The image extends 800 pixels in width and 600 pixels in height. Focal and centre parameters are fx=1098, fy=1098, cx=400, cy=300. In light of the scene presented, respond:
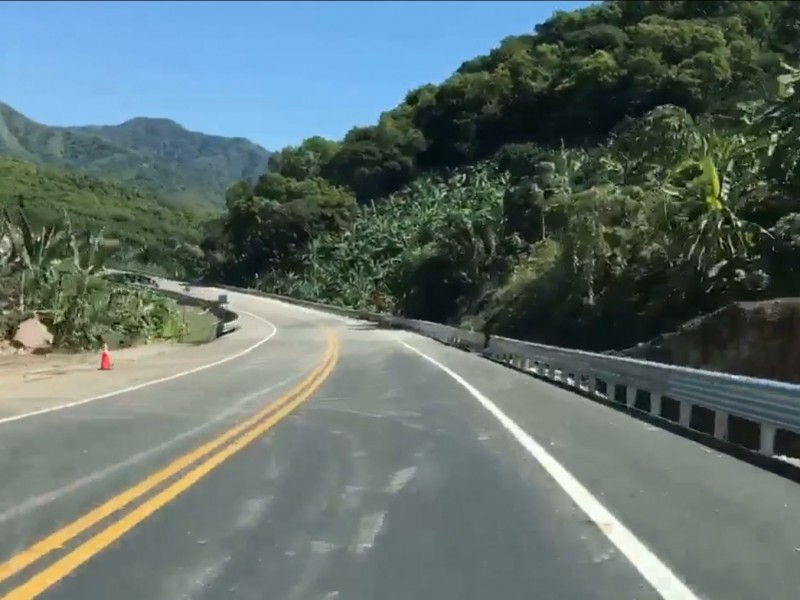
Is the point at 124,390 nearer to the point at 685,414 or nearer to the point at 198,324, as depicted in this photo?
the point at 685,414

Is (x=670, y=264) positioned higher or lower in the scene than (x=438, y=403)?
higher

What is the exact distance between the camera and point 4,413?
1681 centimetres

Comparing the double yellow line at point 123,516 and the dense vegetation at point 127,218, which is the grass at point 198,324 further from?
the double yellow line at point 123,516

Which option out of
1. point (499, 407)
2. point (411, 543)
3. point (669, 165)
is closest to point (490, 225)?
point (669, 165)

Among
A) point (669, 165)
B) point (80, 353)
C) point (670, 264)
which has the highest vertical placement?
point (669, 165)

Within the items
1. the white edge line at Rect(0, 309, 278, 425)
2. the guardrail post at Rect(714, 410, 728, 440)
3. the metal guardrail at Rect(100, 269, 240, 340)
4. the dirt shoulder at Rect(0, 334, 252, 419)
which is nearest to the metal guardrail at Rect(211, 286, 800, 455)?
the guardrail post at Rect(714, 410, 728, 440)

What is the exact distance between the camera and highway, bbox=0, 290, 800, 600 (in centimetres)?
659

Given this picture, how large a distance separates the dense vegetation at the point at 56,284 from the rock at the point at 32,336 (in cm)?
27

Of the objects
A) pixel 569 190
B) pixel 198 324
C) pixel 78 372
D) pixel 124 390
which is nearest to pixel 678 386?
pixel 124 390

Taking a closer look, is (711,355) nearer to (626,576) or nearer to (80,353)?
(626,576)

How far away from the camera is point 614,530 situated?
810 cm

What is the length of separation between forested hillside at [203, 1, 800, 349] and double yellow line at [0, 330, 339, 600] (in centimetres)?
2241

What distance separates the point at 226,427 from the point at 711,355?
39.6 ft

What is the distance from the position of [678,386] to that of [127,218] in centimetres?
14740
